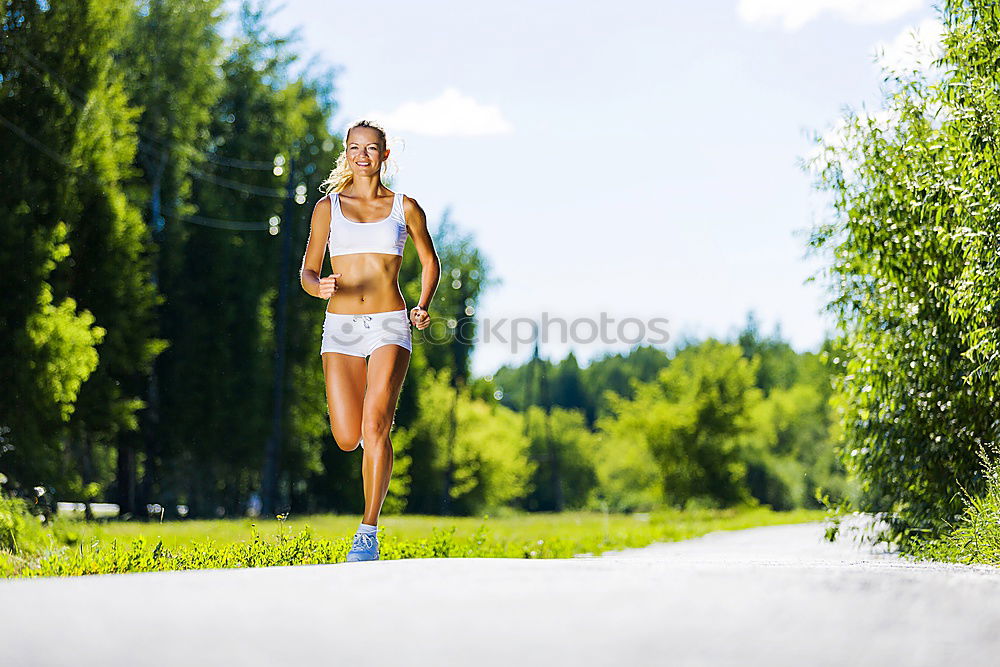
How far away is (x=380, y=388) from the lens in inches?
273

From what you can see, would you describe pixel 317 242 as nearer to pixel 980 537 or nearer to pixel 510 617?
pixel 510 617

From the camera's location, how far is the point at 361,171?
7.14 m

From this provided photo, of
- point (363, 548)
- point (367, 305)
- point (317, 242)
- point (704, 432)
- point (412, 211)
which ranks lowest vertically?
point (363, 548)

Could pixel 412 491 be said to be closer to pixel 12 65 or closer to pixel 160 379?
pixel 160 379

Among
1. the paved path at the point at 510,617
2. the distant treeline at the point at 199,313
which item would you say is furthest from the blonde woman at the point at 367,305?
the distant treeline at the point at 199,313

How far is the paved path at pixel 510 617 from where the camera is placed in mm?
3691

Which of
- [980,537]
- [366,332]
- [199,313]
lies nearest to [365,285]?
[366,332]

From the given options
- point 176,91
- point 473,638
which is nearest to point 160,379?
point 176,91

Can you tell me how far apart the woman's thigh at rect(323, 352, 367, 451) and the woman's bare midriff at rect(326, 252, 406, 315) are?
0.30m

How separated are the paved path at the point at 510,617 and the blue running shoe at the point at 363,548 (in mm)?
2079

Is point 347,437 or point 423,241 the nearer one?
point 347,437

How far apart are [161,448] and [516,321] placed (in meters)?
18.6

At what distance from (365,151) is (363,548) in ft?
7.98

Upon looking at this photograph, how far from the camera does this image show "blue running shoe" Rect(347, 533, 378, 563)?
6762 millimetres
